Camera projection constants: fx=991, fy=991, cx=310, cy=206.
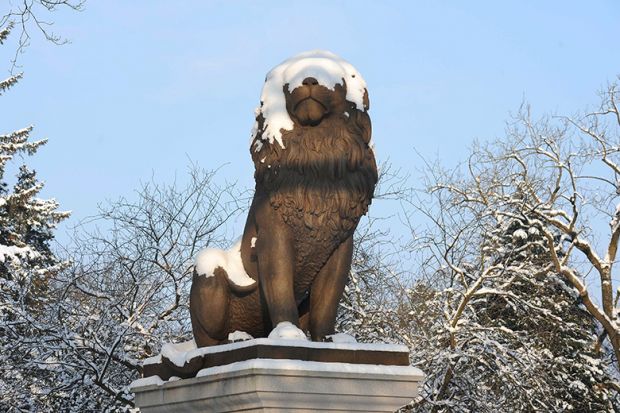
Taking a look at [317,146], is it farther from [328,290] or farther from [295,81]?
[328,290]

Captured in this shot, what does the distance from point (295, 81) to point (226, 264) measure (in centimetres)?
103

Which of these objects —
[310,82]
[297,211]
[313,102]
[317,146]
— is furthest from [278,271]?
[310,82]

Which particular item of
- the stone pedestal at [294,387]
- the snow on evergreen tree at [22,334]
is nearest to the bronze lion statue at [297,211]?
the stone pedestal at [294,387]

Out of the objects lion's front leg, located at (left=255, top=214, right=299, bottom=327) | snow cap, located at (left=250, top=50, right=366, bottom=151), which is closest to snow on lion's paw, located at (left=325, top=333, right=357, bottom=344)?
lion's front leg, located at (left=255, top=214, right=299, bottom=327)

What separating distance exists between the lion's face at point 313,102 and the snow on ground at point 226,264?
0.81 m

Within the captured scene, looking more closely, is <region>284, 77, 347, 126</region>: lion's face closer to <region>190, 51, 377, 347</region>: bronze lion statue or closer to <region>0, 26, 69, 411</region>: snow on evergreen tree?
<region>190, 51, 377, 347</region>: bronze lion statue

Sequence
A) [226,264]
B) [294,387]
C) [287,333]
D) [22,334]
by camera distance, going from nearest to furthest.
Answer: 1. [294,387]
2. [287,333]
3. [226,264]
4. [22,334]

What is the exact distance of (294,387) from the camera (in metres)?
4.53

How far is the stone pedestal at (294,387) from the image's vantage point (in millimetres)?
4500

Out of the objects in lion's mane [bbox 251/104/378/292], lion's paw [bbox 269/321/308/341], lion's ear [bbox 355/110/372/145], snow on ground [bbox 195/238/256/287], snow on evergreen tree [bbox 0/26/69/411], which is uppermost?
snow on evergreen tree [bbox 0/26/69/411]

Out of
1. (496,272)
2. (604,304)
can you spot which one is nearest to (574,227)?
(604,304)

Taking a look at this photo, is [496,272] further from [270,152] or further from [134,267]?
[270,152]

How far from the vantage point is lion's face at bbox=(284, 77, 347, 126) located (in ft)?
16.4

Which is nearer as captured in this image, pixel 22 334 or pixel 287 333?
pixel 287 333
